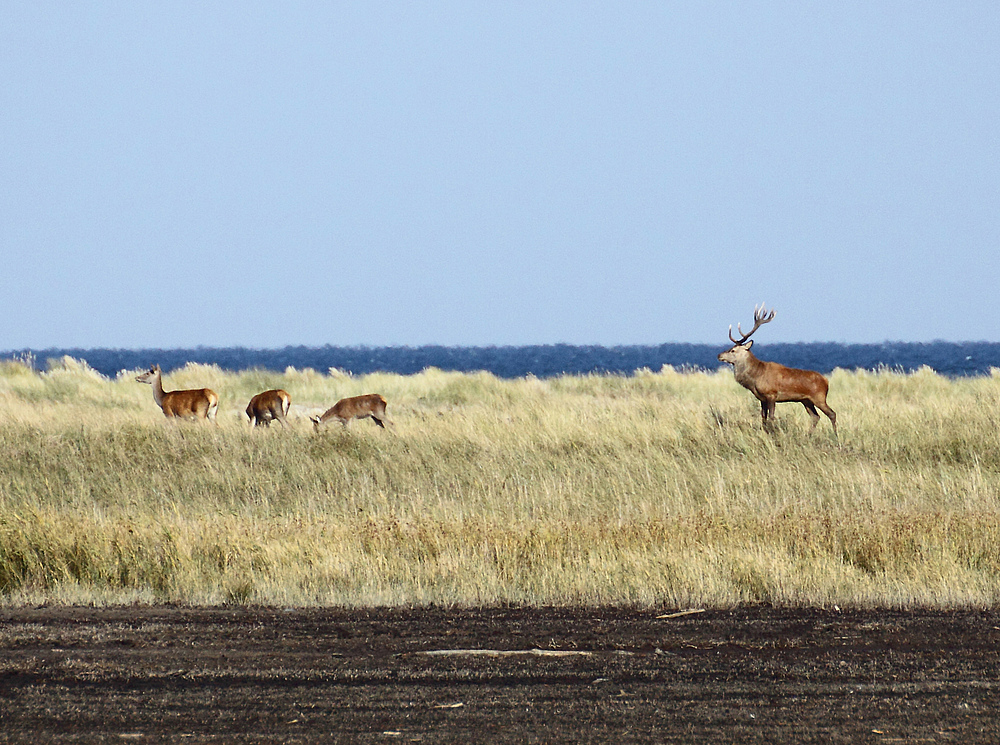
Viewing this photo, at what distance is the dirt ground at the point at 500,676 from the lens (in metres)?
5.11

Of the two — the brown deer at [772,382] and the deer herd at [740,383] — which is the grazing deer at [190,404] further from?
the brown deer at [772,382]

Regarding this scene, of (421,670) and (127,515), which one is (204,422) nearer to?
(127,515)

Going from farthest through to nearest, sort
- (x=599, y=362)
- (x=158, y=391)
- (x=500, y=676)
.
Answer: (x=599, y=362)
(x=158, y=391)
(x=500, y=676)

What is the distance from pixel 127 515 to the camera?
461 inches

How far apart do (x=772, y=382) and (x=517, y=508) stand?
6.16 meters

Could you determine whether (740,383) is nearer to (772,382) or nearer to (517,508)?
(772,382)

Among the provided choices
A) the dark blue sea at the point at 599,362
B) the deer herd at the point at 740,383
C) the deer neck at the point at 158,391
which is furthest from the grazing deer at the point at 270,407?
the dark blue sea at the point at 599,362

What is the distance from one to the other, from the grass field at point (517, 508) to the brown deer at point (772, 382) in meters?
0.46

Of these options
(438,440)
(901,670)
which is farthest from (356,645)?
(438,440)

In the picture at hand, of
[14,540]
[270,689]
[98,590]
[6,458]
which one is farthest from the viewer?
[6,458]

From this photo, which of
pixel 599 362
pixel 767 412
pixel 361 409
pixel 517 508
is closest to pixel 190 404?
pixel 361 409

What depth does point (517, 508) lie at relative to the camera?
12109 mm

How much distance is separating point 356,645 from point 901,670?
10.6 ft

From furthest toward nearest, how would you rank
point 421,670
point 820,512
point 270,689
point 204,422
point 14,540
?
point 204,422 < point 820,512 < point 14,540 < point 421,670 < point 270,689
